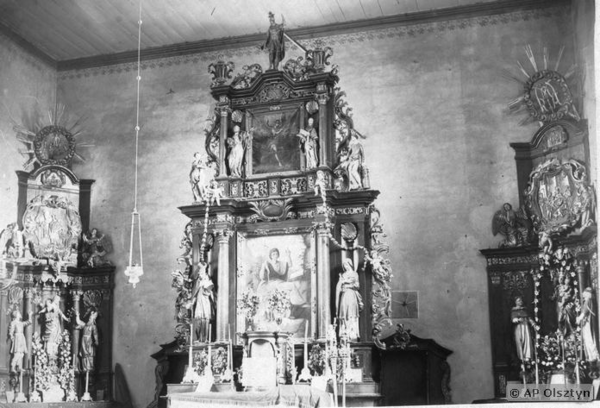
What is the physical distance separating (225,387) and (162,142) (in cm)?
575

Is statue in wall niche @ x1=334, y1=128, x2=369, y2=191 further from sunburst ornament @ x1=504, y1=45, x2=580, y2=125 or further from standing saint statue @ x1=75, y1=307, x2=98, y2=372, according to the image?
standing saint statue @ x1=75, y1=307, x2=98, y2=372

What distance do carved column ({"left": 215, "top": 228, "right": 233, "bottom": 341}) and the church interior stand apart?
0.10 feet

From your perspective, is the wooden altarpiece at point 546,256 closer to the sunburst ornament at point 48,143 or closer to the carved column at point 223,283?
the carved column at point 223,283

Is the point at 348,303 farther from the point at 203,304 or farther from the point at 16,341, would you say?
the point at 16,341

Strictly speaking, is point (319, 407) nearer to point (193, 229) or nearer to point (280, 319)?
point (280, 319)

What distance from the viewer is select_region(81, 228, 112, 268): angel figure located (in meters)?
15.4

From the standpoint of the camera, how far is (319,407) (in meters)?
9.84

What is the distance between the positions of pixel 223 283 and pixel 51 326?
3679 millimetres

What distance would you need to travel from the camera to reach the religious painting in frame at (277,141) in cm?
1332

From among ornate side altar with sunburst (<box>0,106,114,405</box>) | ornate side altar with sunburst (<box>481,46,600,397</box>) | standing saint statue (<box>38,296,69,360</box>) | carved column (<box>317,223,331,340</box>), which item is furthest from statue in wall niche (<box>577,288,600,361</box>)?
standing saint statue (<box>38,296,69,360</box>)

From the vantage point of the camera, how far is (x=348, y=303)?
39.7 ft

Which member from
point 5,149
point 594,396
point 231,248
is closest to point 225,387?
point 231,248

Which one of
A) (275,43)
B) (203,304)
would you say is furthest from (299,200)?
(275,43)

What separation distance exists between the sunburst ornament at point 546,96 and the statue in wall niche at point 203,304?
19.5 ft
